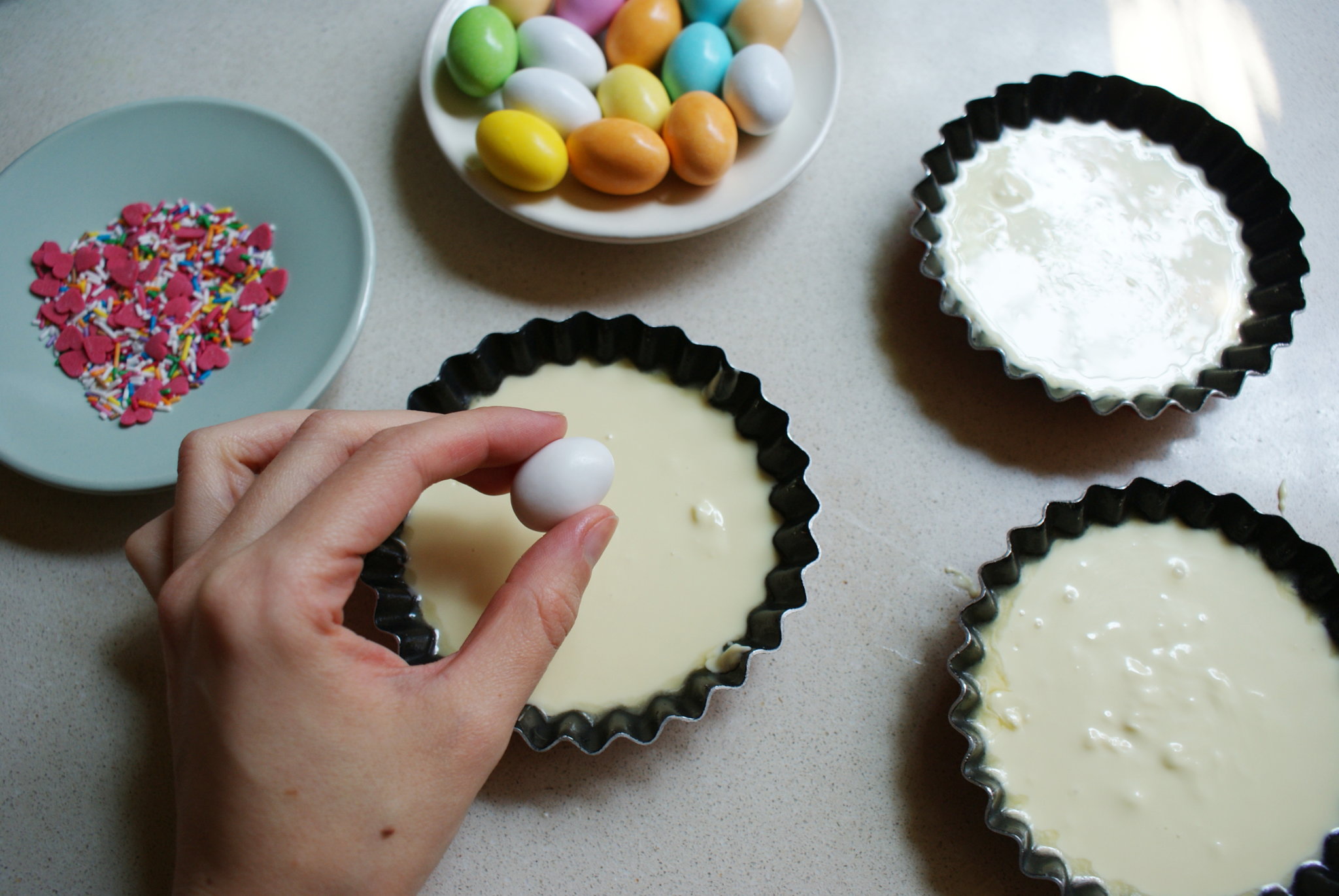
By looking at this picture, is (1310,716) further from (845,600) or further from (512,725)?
(512,725)

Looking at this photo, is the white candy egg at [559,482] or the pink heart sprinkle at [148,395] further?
the pink heart sprinkle at [148,395]

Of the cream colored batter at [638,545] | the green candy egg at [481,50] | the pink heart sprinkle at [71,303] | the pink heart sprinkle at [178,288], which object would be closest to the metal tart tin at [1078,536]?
the cream colored batter at [638,545]

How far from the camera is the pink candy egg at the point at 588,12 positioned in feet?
3.97

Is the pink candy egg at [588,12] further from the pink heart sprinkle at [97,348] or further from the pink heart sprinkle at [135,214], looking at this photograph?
the pink heart sprinkle at [97,348]

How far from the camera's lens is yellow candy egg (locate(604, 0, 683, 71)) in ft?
3.89

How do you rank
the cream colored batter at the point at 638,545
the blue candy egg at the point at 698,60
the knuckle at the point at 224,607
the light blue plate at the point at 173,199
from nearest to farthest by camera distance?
the knuckle at the point at 224,607 → the cream colored batter at the point at 638,545 → the light blue plate at the point at 173,199 → the blue candy egg at the point at 698,60

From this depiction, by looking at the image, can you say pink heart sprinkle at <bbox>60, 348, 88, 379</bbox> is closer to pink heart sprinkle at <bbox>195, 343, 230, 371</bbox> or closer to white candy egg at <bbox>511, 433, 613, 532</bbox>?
pink heart sprinkle at <bbox>195, 343, 230, 371</bbox>

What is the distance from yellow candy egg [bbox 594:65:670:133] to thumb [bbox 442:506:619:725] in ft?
2.14

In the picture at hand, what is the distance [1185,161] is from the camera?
125 cm

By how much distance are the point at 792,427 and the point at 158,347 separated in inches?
35.0

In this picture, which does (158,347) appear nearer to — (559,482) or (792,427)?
(559,482)

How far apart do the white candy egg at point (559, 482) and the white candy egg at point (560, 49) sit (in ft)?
2.05

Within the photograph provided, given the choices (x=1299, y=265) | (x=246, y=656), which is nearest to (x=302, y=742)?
(x=246, y=656)

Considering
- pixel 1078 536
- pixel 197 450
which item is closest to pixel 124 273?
pixel 197 450
